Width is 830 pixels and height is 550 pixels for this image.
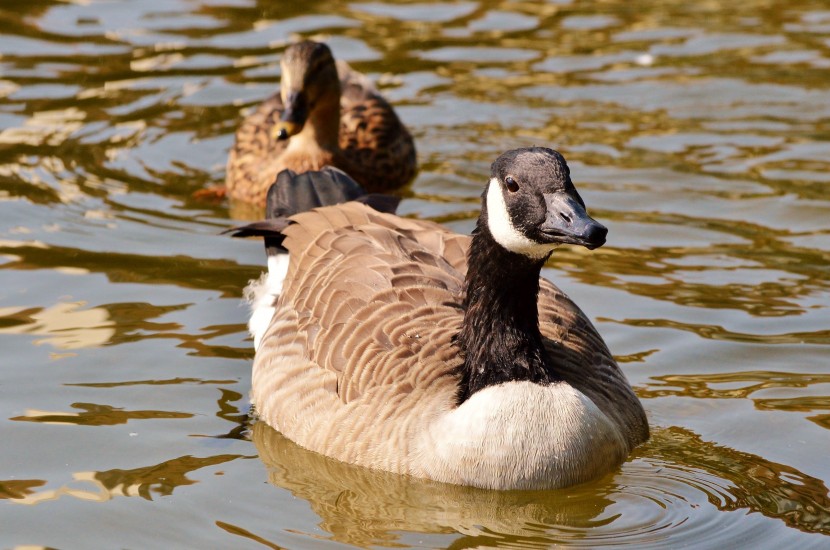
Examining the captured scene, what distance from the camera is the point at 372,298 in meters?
7.68

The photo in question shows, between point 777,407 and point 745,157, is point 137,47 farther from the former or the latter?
point 777,407

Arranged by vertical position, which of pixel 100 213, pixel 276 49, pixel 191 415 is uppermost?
pixel 276 49

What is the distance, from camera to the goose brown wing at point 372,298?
7371 mm

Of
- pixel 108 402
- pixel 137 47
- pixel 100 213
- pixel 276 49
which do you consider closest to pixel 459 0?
pixel 276 49

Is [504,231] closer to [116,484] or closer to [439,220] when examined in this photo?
[116,484]

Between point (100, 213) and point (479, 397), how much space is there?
519cm

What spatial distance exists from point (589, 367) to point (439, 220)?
3944mm

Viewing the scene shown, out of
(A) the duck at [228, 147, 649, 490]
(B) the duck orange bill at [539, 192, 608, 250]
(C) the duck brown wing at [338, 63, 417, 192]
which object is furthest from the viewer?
(C) the duck brown wing at [338, 63, 417, 192]

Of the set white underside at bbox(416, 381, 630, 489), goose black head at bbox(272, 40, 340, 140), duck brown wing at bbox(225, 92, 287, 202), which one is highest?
goose black head at bbox(272, 40, 340, 140)

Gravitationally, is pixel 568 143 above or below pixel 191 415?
above

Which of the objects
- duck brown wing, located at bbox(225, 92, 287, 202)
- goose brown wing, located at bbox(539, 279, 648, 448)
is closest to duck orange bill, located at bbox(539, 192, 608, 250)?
goose brown wing, located at bbox(539, 279, 648, 448)

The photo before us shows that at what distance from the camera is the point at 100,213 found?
11234 mm

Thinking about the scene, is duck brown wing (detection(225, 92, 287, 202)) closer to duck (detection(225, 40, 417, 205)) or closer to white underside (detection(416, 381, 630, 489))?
duck (detection(225, 40, 417, 205))

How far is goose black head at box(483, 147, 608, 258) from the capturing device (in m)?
6.51
